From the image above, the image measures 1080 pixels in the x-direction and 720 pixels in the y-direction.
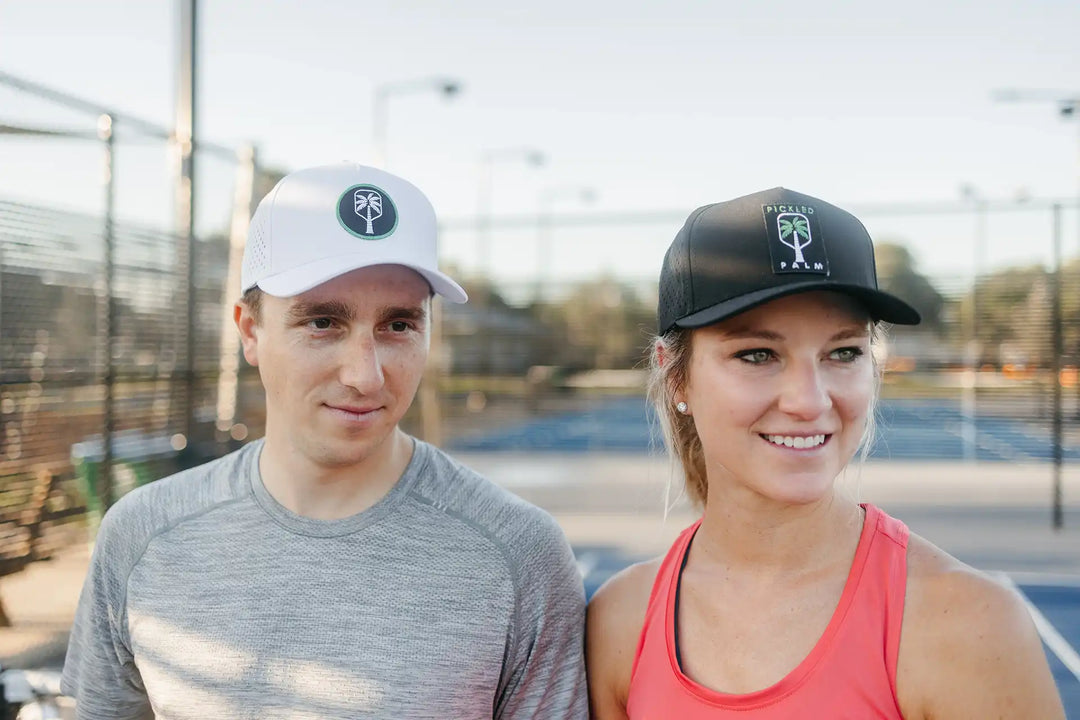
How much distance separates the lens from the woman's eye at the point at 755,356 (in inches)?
64.7

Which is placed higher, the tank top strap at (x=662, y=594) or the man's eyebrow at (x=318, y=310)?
the man's eyebrow at (x=318, y=310)

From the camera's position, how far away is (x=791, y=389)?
5.20ft

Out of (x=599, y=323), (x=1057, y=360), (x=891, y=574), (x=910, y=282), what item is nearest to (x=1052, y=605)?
(x=1057, y=360)

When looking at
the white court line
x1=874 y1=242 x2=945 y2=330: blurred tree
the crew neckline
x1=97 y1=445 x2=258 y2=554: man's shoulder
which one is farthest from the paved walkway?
the crew neckline

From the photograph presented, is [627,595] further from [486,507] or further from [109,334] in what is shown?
[109,334]

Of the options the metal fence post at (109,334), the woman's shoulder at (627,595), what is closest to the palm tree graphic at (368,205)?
the woman's shoulder at (627,595)

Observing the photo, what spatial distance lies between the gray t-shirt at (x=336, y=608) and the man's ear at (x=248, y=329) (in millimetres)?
229

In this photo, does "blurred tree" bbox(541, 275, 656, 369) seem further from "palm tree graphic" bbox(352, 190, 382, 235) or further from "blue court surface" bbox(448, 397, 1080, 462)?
"palm tree graphic" bbox(352, 190, 382, 235)

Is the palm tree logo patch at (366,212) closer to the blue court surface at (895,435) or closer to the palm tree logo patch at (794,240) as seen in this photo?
the palm tree logo patch at (794,240)

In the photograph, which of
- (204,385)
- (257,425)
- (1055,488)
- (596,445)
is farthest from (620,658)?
(596,445)

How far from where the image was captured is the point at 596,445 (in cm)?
1424

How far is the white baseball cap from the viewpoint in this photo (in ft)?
5.66

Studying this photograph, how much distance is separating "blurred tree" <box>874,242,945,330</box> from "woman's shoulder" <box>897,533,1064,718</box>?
9692 millimetres

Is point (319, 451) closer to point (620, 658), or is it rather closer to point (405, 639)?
point (405, 639)
